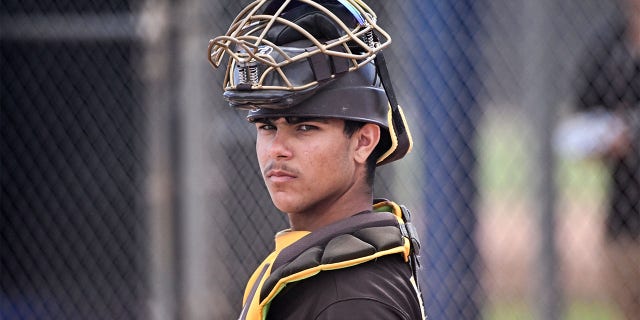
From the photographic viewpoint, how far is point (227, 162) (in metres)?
5.13

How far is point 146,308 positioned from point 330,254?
3.56 metres

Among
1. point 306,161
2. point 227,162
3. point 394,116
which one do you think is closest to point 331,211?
point 306,161

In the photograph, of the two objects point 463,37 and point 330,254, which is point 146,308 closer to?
point 463,37

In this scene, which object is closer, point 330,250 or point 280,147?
point 330,250

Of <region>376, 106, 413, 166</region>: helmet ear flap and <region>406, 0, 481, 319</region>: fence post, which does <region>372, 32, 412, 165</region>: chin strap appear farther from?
<region>406, 0, 481, 319</region>: fence post

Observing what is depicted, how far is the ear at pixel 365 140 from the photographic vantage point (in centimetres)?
219

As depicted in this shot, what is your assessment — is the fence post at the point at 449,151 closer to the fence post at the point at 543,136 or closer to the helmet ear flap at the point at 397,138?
the fence post at the point at 543,136

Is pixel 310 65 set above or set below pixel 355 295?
above

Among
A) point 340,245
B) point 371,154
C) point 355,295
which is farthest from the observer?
point 371,154

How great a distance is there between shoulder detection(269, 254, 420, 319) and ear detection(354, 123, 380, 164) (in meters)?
0.25

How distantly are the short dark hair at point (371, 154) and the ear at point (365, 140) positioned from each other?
15mm

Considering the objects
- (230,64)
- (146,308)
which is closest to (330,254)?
(230,64)

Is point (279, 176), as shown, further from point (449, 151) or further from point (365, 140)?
point (449, 151)

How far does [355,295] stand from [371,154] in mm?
446
